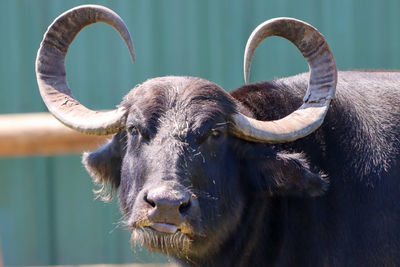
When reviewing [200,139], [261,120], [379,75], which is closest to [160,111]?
[200,139]

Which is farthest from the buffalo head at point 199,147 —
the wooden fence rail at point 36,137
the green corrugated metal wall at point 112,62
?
the green corrugated metal wall at point 112,62

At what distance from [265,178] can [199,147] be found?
60cm

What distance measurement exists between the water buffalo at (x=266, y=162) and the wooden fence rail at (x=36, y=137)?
2224 millimetres

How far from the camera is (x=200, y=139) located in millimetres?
4605

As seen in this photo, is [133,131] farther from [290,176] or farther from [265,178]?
[290,176]

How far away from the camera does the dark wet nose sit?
4.15 metres

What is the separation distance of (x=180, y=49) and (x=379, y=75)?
3.91 m

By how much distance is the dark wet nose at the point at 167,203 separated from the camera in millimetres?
4148

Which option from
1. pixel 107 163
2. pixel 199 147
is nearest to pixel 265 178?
pixel 199 147

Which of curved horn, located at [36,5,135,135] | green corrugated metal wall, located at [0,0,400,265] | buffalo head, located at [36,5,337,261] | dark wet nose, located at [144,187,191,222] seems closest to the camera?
dark wet nose, located at [144,187,191,222]

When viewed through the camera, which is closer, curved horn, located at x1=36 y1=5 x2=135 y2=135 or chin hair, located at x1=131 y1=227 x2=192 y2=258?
chin hair, located at x1=131 y1=227 x2=192 y2=258

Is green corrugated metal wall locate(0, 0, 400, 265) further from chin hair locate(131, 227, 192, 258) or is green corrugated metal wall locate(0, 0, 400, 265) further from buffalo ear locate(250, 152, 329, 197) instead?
chin hair locate(131, 227, 192, 258)

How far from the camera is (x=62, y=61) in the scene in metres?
5.35

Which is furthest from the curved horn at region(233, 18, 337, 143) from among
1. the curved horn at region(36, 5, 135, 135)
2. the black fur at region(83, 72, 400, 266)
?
the curved horn at region(36, 5, 135, 135)
